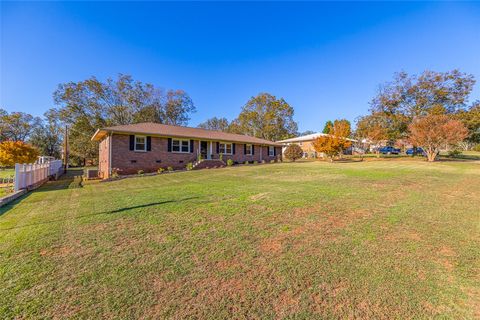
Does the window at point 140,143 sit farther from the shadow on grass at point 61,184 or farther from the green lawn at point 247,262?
the green lawn at point 247,262

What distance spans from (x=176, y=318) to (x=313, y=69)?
2365 centimetres

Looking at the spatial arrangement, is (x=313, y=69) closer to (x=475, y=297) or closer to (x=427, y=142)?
(x=427, y=142)

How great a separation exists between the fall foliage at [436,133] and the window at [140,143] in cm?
2488

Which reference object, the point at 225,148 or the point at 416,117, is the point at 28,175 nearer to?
the point at 225,148

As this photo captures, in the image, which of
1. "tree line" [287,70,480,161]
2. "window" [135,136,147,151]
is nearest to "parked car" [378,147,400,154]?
"tree line" [287,70,480,161]

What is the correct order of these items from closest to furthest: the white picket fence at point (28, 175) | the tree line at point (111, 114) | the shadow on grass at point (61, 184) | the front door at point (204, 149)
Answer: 1. the white picket fence at point (28, 175)
2. the shadow on grass at point (61, 184)
3. the front door at point (204, 149)
4. the tree line at point (111, 114)

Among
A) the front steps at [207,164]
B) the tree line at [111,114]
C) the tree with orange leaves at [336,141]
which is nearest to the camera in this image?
the front steps at [207,164]

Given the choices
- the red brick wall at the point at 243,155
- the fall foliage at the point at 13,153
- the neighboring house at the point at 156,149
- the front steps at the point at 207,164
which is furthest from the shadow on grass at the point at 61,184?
the red brick wall at the point at 243,155

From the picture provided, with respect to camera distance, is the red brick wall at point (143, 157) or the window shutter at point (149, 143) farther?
the window shutter at point (149, 143)

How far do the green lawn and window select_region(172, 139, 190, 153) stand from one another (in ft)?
44.1

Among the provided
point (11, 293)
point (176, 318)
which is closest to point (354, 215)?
point (176, 318)

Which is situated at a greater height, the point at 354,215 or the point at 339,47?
the point at 339,47

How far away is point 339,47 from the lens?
18.4 m

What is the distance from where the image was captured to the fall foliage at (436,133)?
19.4 metres
